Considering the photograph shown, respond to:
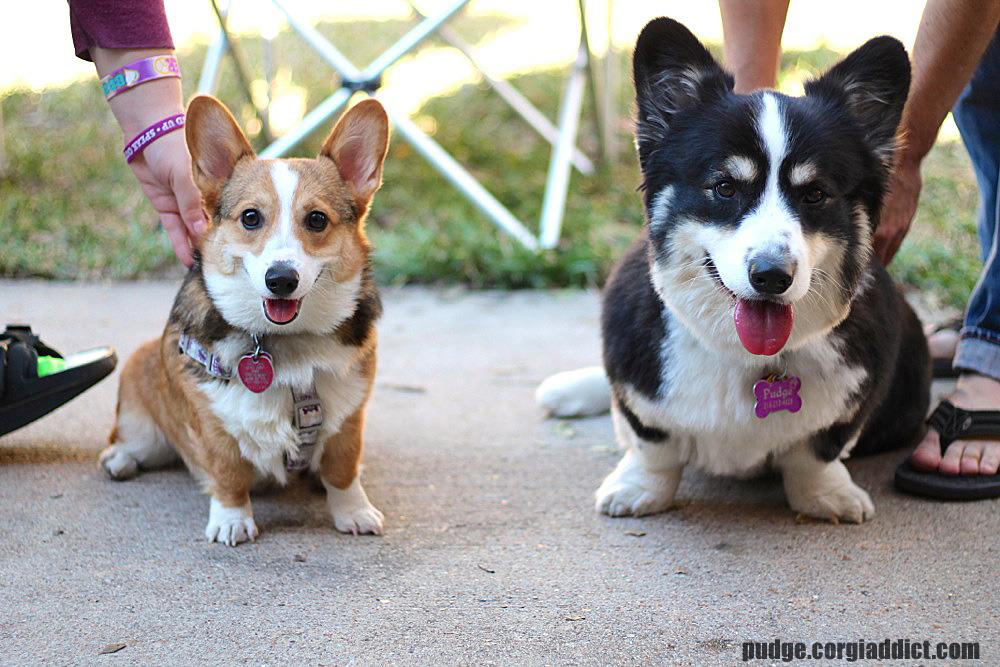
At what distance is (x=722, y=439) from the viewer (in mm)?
2154

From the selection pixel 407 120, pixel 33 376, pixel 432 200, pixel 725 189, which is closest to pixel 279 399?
pixel 33 376

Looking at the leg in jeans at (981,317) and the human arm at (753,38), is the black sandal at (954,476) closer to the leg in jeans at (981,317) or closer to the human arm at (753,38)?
the leg in jeans at (981,317)

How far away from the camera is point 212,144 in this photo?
6.95ft

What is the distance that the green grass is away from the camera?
169 inches

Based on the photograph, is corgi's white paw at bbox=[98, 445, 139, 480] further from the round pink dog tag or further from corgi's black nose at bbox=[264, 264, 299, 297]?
corgi's black nose at bbox=[264, 264, 299, 297]

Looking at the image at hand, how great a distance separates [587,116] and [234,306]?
420 centimetres

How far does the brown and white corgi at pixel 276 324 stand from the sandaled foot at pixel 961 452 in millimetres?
1318

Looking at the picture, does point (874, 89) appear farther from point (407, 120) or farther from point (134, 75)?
point (407, 120)

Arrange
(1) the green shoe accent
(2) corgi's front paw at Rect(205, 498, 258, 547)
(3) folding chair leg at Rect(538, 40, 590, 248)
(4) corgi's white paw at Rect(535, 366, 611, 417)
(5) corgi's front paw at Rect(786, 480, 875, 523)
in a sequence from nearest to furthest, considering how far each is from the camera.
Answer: (2) corgi's front paw at Rect(205, 498, 258, 547) → (5) corgi's front paw at Rect(786, 480, 875, 523) → (1) the green shoe accent → (4) corgi's white paw at Rect(535, 366, 611, 417) → (3) folding chair leg at Rect(538, 40, 590, 248)

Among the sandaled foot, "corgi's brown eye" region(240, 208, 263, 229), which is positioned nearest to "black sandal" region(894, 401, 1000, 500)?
the sandaled foot

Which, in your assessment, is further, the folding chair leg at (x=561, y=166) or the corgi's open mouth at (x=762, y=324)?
the folding chair leg at (x=561, y=166)

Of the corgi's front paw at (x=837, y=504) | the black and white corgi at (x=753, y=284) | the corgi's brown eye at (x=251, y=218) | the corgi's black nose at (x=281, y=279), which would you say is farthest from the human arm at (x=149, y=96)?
the corgi's front paw at (x=837, y=504)

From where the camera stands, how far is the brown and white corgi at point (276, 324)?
2043 millimetres

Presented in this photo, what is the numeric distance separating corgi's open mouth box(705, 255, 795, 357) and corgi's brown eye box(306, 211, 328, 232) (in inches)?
32.3
